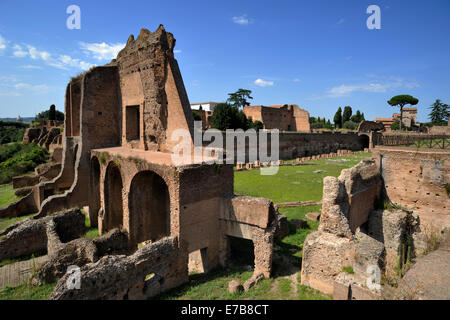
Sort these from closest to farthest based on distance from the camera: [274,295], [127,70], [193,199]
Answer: [274,295] < [193,199] < [127,70]

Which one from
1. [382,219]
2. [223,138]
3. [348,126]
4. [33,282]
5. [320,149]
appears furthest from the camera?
[348,126]

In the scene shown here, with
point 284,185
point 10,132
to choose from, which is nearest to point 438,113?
point 284,185

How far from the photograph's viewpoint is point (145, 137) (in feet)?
40.5

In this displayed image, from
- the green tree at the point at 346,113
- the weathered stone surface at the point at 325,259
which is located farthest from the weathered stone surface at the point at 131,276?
the green tree at the point at 346,113

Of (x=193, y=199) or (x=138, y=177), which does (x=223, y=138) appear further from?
(x=193, y=199)

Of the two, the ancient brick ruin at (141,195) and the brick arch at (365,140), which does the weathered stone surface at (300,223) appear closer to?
the ancient brick ruin at (141,195)

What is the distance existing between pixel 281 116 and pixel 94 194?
39.6 m

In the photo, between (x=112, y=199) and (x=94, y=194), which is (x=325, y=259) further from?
(x=94, y=194)

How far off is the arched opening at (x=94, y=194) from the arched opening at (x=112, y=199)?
1736 mm

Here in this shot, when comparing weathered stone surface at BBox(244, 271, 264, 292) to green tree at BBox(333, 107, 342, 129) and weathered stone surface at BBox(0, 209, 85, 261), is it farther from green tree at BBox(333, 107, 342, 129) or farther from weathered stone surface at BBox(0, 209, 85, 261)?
green tree at BBox(333, 107, 342, 129)

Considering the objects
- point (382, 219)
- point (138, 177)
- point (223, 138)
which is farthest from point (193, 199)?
point (223, 138)

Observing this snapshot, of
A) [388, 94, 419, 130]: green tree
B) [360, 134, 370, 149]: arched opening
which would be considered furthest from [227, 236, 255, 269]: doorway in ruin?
[388, 94, 419, 130]: green tree

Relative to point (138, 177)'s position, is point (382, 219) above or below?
below
